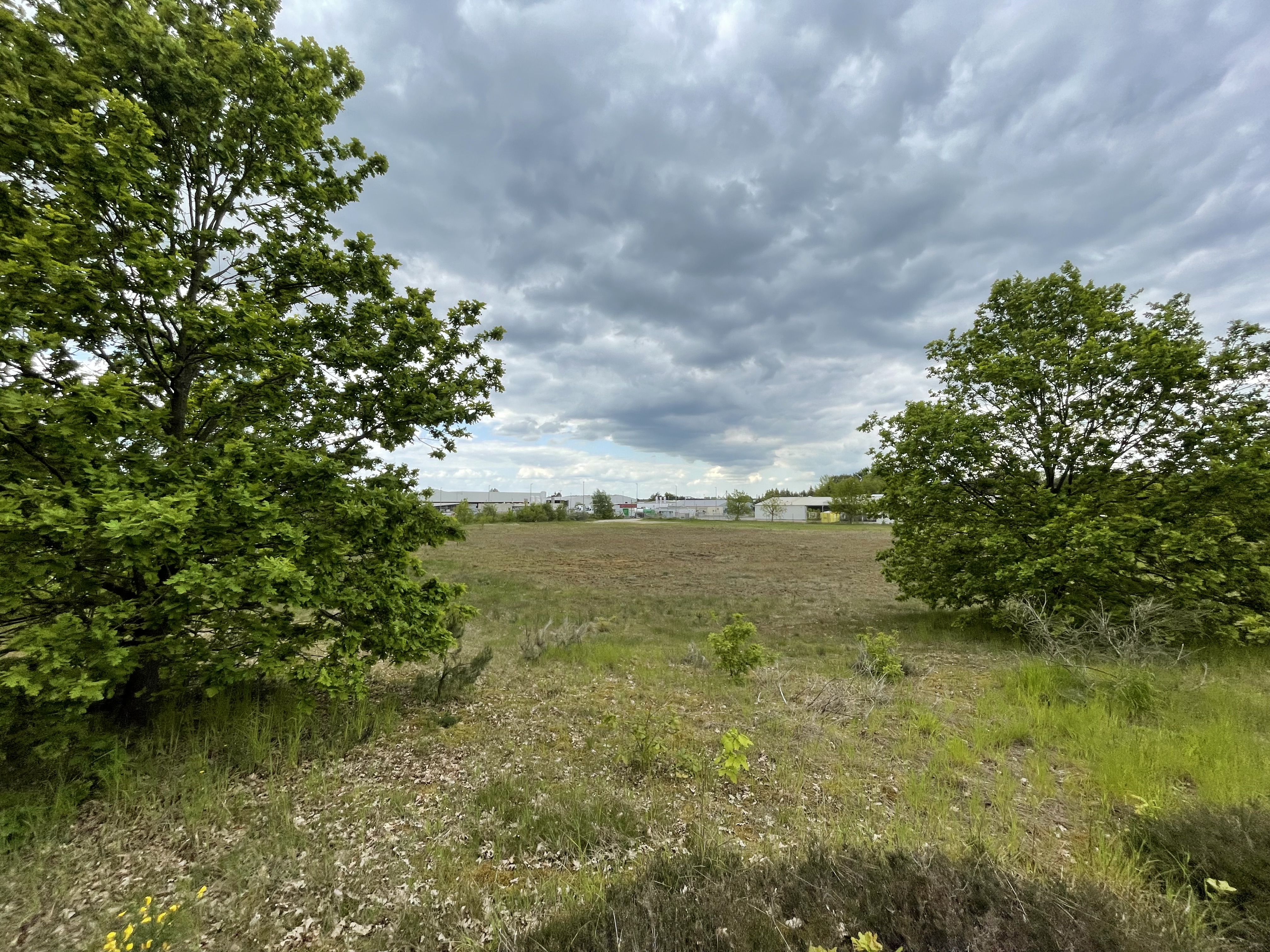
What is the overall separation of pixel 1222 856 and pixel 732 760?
11.4 feet

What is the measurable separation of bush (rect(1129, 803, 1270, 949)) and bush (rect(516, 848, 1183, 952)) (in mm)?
491

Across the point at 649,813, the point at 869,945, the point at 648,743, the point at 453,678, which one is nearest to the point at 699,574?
the point at 453,678

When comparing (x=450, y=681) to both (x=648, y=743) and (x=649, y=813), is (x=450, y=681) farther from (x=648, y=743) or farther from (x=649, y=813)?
(x=649, y=813)

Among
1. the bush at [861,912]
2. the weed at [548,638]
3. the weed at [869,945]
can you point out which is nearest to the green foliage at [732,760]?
the bush at [861,912]

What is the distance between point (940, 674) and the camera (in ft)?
28.8

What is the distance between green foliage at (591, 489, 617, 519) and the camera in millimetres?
121125

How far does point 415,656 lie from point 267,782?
1.76m

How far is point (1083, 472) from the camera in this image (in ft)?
37.0

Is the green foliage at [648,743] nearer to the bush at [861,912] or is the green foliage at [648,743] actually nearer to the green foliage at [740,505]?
the bush at [861,912]

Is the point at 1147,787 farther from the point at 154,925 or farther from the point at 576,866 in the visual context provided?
the point at 154,925

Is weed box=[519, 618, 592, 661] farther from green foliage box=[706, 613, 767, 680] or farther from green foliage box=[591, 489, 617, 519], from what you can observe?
green foliage box=[591, 489, 617, 519]

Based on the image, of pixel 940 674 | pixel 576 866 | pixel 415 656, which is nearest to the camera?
pixel 576 866

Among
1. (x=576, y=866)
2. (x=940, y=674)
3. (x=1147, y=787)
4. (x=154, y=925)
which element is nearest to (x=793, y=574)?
(x=940, y=674)

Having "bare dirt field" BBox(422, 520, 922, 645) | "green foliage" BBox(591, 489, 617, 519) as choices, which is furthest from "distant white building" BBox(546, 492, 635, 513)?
"bare dirt field" BBox(422, 520, 922, 645)
